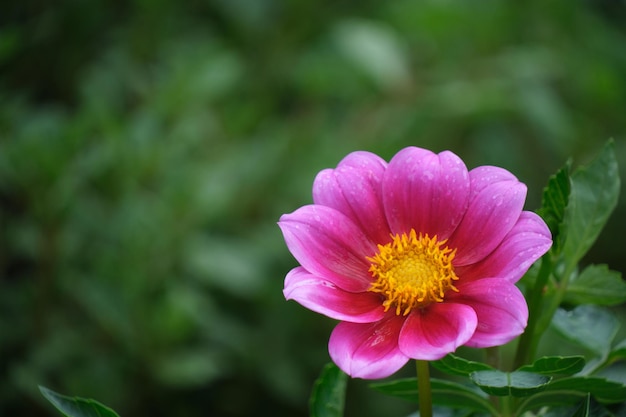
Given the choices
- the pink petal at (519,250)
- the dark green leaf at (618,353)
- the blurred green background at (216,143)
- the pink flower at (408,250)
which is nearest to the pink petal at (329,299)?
the pink flower at (408,250)

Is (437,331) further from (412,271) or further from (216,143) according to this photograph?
(216,143)

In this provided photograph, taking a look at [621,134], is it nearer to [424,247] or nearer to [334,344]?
[424,247]

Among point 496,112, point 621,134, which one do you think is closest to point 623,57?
point 621,134

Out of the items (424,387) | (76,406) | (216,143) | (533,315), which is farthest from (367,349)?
(216,143)

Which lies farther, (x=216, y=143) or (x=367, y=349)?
(x=216, y=143)

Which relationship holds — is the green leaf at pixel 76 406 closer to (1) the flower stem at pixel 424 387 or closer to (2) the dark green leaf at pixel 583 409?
(1) the flower stem at pixel 424 387

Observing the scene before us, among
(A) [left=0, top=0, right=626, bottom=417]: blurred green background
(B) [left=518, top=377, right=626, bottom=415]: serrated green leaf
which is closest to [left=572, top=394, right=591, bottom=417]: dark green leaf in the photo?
(B) [left=518, top=377, right=626, bottom=415]: serrated green leaf

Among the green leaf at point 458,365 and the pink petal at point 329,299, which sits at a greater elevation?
the pink petal at point 329,299
